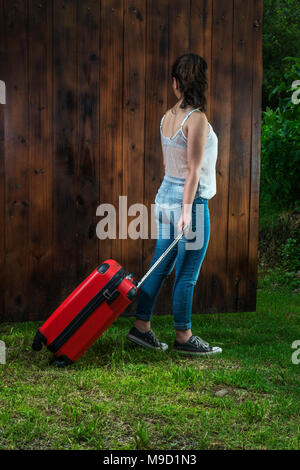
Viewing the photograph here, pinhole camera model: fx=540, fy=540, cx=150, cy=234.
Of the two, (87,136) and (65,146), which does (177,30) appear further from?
(65,146)

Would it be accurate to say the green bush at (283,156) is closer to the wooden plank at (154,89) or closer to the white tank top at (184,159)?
the wooden plank at (154,89)

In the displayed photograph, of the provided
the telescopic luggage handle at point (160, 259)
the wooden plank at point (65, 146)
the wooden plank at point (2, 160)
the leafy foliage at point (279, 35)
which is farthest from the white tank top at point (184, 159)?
the leafy foliage at point (279, 35)

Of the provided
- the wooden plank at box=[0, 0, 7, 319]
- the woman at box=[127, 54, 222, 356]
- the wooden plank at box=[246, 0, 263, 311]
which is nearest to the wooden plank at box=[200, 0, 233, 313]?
the wooden plank at box=[246, 0, 263, 311]

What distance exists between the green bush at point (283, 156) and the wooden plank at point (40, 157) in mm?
2907

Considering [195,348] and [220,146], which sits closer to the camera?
[195,348]

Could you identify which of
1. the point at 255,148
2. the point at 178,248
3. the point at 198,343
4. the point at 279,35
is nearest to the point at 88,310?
the point at 178,248

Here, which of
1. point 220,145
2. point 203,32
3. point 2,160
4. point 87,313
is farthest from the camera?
point 220,145

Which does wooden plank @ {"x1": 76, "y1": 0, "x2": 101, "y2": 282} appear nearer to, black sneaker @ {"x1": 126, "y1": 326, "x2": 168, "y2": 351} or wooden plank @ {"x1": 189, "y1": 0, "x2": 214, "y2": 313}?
wooden plank @ {"x1": 189, "y1": 0, "x2": 214, "y2": 313}

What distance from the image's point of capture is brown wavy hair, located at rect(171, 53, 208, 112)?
2822 millimetres

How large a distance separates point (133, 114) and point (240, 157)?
0.85m

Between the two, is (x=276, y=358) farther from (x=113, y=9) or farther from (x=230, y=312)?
(x=113, y=9)

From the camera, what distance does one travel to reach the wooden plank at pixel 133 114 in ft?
12.1

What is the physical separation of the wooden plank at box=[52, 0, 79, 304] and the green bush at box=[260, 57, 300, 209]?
2.77 m

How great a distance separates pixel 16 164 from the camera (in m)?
3.58
